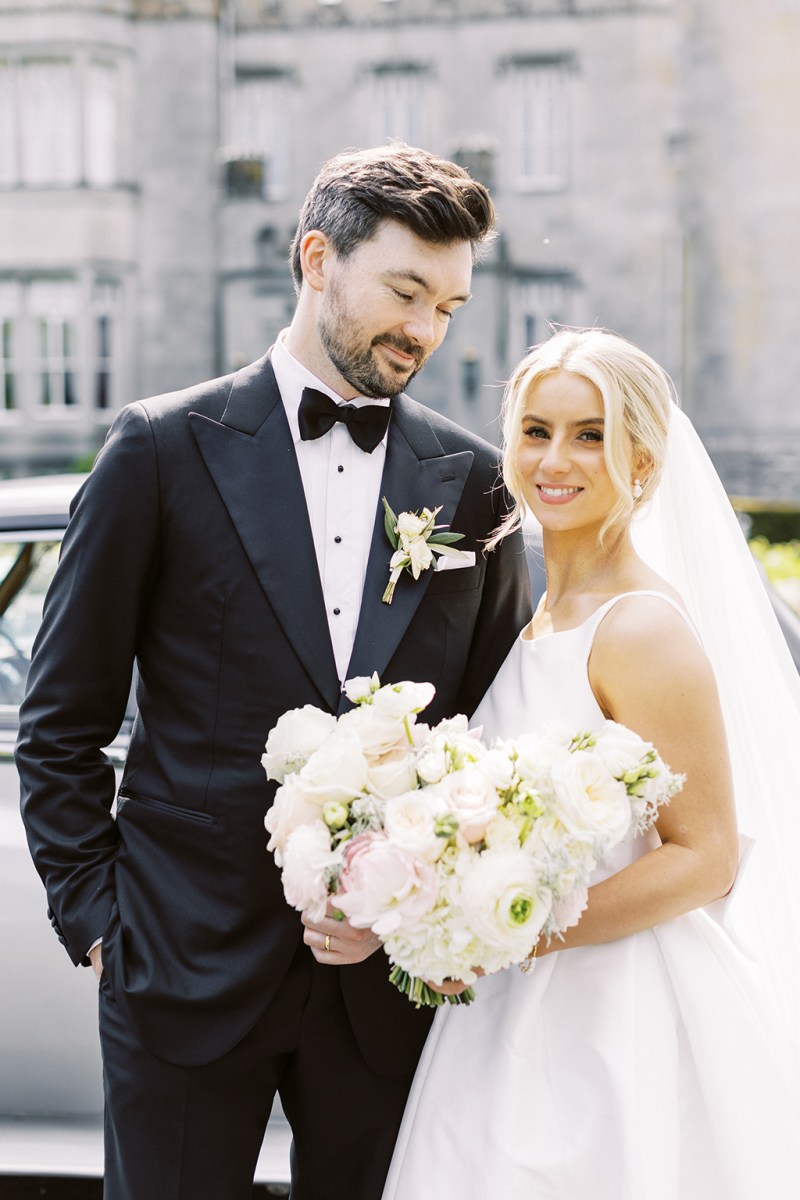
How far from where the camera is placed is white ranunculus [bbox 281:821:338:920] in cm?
Answer: 171

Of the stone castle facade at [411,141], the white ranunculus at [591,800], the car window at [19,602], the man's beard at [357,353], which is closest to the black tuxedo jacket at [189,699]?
the man's beard at [357,353]

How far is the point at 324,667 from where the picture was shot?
6.97ft

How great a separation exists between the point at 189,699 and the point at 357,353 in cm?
71

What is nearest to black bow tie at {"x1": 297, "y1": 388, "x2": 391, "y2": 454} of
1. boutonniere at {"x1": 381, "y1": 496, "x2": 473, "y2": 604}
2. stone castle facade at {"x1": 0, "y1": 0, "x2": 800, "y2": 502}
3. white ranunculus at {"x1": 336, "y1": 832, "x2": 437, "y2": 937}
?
boutonniere at {"x1": 381, "y1": 496, "x2": 473, "y2": 604}

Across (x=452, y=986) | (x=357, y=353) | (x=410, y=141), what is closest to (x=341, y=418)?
(x=357, y=353)

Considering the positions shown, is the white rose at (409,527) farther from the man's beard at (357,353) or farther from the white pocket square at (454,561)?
the man's beard at (357,353)

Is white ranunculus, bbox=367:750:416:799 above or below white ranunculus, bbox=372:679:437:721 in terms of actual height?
below

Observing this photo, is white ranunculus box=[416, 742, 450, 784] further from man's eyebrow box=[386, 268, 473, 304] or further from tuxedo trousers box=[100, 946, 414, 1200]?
man's eyebrow box=[386, 268, 473, 304]

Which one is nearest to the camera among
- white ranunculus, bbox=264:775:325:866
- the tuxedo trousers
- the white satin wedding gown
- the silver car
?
white ranunculus, bbox=264:775:325:866

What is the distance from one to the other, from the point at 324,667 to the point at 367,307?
26.1 inches

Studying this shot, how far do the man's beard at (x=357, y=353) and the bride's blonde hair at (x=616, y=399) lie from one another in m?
0.23

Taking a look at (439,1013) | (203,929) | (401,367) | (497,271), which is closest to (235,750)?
(203,929)

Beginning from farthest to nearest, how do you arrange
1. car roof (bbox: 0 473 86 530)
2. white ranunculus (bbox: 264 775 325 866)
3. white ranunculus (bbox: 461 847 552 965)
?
car roof (bbox: 0 473 86 530)
white ranunculus (bbox: 264 775 325 866)
white ranunculus (bbox: 461 847 552 965)

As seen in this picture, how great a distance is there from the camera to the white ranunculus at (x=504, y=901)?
1.66 metres
